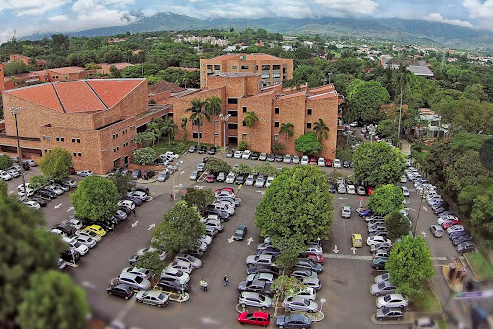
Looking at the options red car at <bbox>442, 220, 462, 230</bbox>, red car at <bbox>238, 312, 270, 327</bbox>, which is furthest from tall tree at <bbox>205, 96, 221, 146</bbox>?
red car at <bbox>238, 312, 270, 327</bbox>

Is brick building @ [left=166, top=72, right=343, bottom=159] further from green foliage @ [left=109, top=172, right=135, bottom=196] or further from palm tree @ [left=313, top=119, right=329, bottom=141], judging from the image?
green foliage @ [left=109, top=172, right=135, bottom=196]

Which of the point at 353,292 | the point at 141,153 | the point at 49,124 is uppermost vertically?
the point at 49,124

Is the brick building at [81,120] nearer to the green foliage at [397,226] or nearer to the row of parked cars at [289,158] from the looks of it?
the row of parked cars at [289,158]

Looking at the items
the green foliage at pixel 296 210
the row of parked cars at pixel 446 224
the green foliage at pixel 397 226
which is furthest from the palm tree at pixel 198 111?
the green foliage at pixel 397 226

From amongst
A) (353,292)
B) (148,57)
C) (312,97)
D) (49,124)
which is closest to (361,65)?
(148,57)

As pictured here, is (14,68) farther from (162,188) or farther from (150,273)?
(150,273)

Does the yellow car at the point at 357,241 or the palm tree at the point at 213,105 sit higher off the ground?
the palm tree at the point at 213,105
